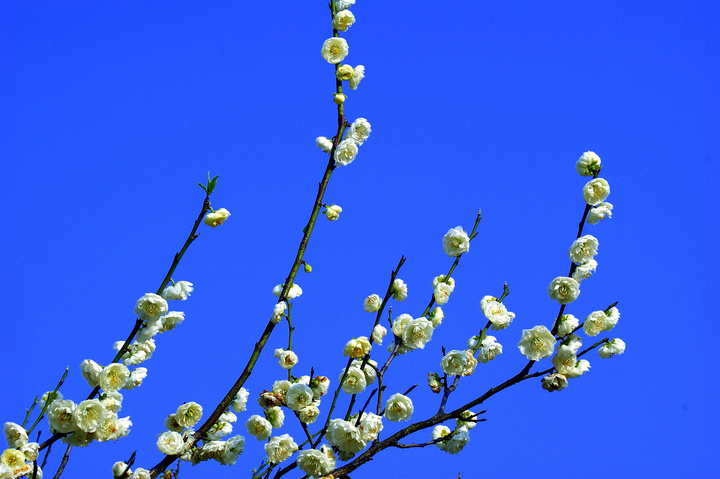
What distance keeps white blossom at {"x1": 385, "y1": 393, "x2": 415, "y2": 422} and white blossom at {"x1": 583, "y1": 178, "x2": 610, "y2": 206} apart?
4.18 ft

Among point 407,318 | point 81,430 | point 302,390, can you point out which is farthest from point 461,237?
point 81,430

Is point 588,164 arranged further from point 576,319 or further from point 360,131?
point 360,131

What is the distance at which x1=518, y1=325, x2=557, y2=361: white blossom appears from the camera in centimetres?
264

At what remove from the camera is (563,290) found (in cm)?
274

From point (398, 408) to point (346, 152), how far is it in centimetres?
133

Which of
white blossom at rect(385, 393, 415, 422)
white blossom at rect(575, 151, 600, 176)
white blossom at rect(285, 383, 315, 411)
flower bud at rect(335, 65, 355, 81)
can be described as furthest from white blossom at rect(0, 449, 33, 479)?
white blossom at rect(575, 151, 600, 176)

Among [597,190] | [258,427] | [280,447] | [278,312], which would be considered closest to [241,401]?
[258,427]

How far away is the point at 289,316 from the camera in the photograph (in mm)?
2967

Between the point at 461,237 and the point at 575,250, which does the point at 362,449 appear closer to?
the point at 461,237

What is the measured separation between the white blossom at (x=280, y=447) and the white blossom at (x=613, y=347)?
145 cm

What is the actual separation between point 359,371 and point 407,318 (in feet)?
1.05

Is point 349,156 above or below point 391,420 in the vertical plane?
above

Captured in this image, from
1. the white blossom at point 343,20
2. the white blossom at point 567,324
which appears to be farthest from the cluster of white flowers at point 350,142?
the white blossom at point 567,324

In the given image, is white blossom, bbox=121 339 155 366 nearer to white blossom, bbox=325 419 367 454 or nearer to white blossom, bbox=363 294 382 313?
white blossom, bbox=325 419 367 454
